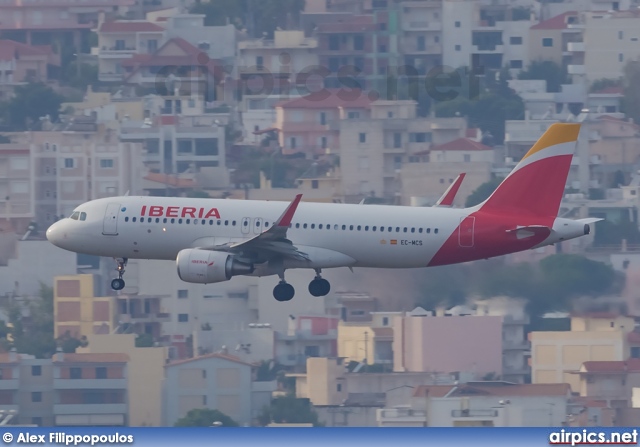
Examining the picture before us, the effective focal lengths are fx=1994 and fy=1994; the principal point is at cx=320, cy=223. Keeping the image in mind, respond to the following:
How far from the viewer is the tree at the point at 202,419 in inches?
4587

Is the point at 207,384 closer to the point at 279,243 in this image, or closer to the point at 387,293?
the point at 387,293

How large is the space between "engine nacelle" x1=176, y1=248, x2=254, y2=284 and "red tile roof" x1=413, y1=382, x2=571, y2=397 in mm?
47020

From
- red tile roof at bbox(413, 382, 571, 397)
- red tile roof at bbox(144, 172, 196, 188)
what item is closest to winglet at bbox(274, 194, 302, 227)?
red tile roof at bbox(413, 382, 571, 397)

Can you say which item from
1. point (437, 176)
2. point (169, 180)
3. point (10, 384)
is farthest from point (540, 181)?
point (169, 180)

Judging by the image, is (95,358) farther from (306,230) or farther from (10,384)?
(306,230)

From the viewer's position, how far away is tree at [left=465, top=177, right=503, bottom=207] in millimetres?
173875

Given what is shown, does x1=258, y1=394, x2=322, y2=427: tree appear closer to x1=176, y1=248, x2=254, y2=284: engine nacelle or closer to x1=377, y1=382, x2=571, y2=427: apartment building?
x1=377, y1=382, x2=571, y2=427: apartment building

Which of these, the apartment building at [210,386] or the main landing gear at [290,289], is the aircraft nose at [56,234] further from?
the apartment building at [210,386]

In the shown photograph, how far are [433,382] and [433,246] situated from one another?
60.4 m

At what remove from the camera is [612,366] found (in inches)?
4850

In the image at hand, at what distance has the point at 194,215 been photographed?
2598 inches

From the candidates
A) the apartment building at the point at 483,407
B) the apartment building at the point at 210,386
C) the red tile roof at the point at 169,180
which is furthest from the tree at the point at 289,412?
the red tile roof at the point at 169,180

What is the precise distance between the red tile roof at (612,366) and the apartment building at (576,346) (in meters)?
1.14

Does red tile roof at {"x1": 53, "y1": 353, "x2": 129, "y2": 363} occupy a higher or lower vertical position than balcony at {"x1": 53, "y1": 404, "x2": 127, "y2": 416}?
higher
